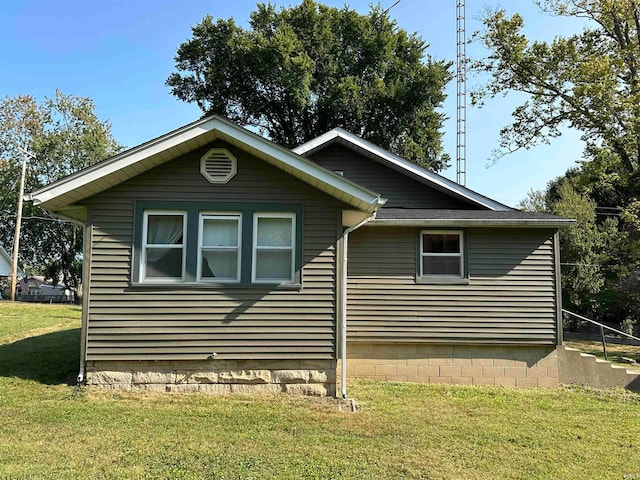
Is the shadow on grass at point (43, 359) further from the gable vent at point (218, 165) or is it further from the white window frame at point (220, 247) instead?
the gable vent at point (218, 165)

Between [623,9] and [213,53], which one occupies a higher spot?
[213,53]

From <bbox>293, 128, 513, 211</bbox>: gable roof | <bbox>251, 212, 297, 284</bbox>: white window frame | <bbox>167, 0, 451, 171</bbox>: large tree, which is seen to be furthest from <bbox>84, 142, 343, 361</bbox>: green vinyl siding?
<bbox>167, 0, 451, 171</bbox>: large tree

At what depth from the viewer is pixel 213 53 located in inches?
1142

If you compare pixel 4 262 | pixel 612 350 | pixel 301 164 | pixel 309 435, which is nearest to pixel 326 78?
pixel 612 350

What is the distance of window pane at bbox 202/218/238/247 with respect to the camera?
7.27 m

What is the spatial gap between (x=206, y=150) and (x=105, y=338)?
10.7 ft

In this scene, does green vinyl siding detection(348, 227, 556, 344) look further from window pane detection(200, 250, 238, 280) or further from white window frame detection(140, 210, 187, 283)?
white window frame detection(140, 210, 187, 283)

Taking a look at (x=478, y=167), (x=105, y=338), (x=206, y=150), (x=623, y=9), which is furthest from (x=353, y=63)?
(x=105, y=338)

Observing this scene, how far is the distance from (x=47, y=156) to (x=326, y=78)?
25.7m

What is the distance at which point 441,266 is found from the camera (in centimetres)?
899

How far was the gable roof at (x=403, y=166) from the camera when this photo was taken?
10102 millimetres

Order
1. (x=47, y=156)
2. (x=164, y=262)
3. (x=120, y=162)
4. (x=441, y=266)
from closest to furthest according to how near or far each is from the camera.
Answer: (x=120, y=162) → (x=164, y=262) → (x=441, y=266) → (x=47, y=156)

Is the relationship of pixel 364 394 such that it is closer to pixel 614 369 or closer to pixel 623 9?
pixel 614 369

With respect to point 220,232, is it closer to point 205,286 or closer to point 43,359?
point 205,286
